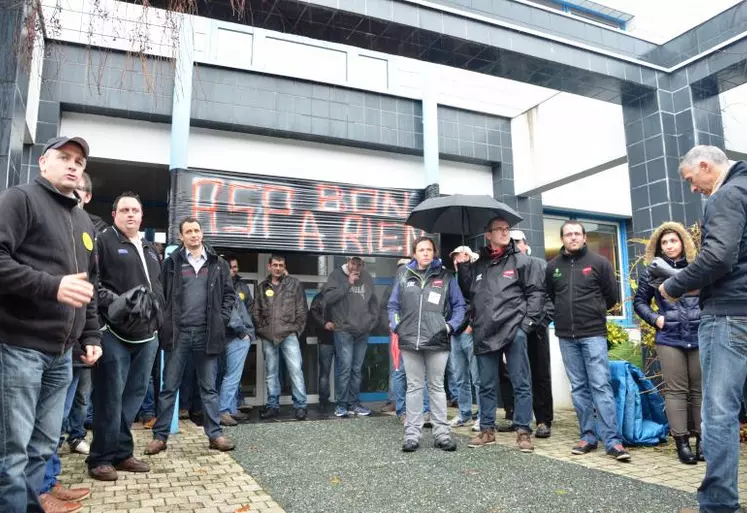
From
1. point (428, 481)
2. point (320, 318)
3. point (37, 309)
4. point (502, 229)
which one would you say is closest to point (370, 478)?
point (428, 481)

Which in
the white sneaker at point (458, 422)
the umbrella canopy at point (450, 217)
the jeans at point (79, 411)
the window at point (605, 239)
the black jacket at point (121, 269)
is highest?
the window at point (605, 239)

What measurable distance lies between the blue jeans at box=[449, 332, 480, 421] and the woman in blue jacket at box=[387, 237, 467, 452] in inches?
51.6

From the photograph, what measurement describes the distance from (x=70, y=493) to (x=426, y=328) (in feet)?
9.50

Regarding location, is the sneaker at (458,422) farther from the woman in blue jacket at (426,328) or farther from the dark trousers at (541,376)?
the woman in blue jacket at (426,328)

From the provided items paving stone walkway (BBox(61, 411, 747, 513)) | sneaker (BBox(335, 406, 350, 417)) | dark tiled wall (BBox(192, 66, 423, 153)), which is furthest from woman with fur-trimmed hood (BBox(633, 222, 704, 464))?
dark tiled wall (BBox(192, 66, 423, 153))

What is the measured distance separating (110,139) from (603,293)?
236 inches

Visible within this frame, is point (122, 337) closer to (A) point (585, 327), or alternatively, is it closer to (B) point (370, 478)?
(B) point (370, 478)

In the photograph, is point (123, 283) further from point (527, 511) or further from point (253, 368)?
point (253, 368)

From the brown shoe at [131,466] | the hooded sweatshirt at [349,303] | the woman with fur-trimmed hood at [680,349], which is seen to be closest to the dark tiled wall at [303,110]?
the hooded sweatshirt at [349,303]

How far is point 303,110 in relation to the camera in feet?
26.1

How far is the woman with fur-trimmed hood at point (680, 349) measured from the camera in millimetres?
4543

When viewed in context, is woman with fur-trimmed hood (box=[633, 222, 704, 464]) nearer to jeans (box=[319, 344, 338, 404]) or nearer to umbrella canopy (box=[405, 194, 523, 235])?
umbrella canopy (box=[405, 194, 523, 235])

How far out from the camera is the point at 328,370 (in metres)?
8.03

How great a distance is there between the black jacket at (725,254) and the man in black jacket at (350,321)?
190 inches
